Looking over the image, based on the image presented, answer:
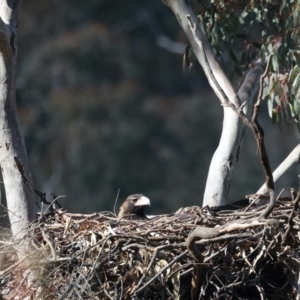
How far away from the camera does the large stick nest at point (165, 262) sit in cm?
538

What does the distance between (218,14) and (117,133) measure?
526 inches

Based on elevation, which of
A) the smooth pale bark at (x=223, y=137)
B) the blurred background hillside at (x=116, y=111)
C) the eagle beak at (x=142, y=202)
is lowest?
the blurred background hillside at (x=116, y=111)

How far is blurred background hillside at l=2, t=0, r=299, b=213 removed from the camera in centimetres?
2105

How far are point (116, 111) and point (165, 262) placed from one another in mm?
16871

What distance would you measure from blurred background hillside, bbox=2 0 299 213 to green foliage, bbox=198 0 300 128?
11245 millimetres

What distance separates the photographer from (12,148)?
611 centimetres

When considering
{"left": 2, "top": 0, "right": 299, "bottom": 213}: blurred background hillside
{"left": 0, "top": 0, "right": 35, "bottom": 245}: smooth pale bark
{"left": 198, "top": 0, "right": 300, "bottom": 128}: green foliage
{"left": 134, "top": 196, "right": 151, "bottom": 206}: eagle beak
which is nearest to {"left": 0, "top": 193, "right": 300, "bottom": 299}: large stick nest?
{"left": 0, "top": 0, "right": 35, "bottom": 245}: smooth pale bark

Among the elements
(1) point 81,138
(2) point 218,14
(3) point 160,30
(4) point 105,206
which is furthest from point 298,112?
(3) point 160,30

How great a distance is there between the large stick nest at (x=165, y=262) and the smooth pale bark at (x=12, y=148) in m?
0.49

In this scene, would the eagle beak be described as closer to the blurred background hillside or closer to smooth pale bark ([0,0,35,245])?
smooth pale bark ([0,0,35,245])

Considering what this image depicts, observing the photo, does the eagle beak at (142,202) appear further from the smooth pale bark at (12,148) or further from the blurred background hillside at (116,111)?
the blurred background hillside at (116,111)

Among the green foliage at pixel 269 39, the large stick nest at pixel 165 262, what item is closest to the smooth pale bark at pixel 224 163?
the green foliage at pixel 269 39

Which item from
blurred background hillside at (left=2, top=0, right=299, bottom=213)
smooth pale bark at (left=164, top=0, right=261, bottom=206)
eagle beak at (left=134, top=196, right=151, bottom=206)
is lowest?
blurred background hillside at (left=2, top=0, right=299, bottom=213)

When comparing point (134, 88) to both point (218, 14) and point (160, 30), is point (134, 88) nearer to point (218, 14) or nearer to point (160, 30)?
point (160, 30)
